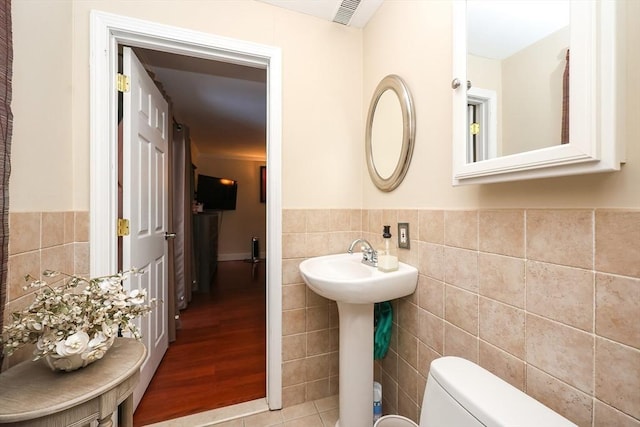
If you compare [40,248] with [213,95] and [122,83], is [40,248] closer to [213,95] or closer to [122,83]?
[122,83]

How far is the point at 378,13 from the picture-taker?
1511mm

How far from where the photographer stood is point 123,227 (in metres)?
1.35

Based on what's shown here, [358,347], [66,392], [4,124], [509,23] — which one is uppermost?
[509,23]

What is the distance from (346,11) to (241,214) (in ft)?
15.9

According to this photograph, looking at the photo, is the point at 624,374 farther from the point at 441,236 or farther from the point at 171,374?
the point at 171,374

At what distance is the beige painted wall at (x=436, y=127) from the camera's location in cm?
57

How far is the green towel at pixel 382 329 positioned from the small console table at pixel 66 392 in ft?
3.43

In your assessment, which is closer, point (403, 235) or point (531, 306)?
point (531, 306)

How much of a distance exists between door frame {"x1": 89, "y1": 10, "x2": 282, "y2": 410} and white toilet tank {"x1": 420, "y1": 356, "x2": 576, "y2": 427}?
945 mm

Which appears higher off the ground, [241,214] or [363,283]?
[241,214]

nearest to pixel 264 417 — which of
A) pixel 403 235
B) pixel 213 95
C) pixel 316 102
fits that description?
pixel 403 235

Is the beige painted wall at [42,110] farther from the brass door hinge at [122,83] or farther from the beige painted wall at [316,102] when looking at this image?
the brass door hinge at [122,83]

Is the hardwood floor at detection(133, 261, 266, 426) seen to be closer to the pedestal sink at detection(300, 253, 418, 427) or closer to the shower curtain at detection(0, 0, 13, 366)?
the pedestal sink at detection(300, 253, 418, 427)

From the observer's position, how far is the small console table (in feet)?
2.14
